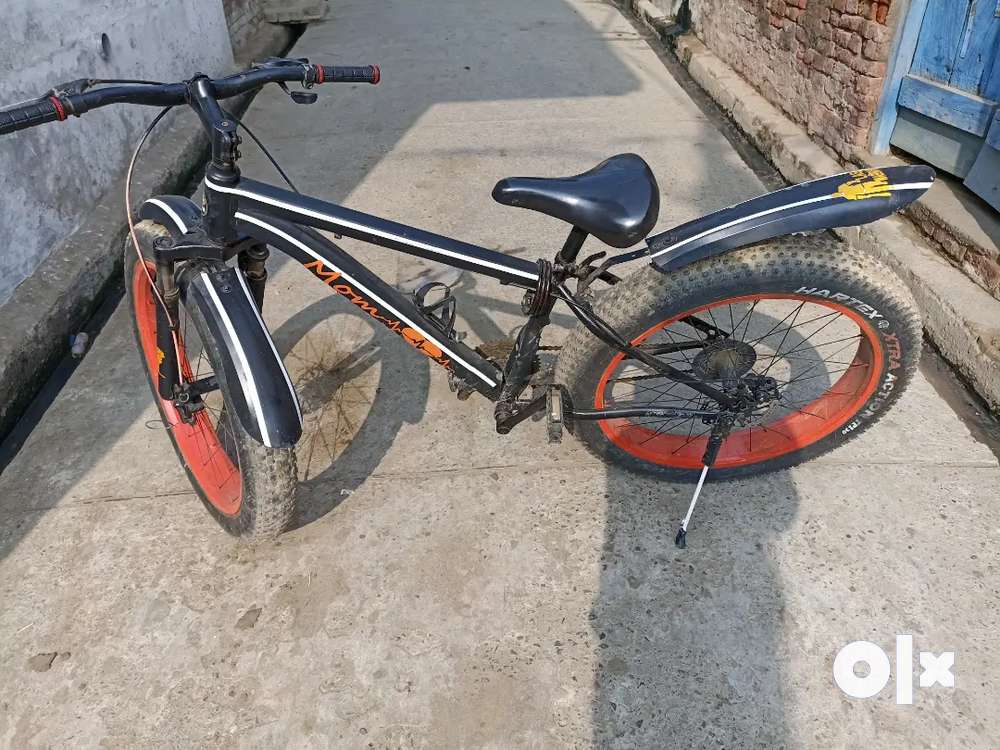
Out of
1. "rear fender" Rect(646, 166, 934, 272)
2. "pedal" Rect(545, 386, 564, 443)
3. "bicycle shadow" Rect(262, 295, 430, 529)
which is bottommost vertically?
"bicycle shadow" Rect(262, 295, 430, 529)

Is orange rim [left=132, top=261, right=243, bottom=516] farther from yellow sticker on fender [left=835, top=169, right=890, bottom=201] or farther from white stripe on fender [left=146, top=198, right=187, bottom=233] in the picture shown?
yellow sticker on fender [left=835, top=169, right=890, bottom=201]

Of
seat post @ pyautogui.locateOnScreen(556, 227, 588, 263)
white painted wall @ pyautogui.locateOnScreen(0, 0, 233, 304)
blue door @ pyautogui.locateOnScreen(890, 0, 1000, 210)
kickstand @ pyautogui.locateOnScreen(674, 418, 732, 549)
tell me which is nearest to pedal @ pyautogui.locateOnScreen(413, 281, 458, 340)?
seat post @ pyautogui.locateOnScreen(556, 227, 588, 263)

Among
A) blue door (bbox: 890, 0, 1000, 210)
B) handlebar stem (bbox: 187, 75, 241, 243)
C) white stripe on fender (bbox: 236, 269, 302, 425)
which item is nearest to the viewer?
handlebar stem (bbox: 187, 75, 241, 243)

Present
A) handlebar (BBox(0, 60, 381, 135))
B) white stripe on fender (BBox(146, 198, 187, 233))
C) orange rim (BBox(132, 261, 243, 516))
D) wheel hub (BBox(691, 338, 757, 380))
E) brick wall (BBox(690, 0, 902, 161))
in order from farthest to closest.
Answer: brick wall (BBox(690, 0, 902, 161)) → orange rim (BBox(132, 261, 243, 516)) → wheel hub (BBox(691, 338, 757, 380)) → white stripe on fender (BBox(146, 198, 187, 233)) → handlebar (BBox(0, 60, 381, 135))

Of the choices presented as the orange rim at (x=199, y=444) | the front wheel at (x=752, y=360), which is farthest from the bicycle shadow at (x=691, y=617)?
the orange rim at (x=199, y=444)

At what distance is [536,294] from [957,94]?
2911mm

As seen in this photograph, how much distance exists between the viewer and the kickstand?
217 centimetres

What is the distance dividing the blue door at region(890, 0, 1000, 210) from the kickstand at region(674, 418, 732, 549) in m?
2.11

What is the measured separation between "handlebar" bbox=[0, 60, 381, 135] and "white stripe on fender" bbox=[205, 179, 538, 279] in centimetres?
22

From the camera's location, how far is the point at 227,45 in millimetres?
5852

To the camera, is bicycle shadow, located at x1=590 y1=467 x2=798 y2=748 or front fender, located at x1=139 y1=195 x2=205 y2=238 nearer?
bicycle shadow, located at x1=590 y1=467 x2=798 y2=748

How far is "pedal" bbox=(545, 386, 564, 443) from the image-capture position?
6.79ft

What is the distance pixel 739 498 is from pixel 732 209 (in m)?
1.01

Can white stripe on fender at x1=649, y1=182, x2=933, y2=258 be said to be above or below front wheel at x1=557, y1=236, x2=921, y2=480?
above
